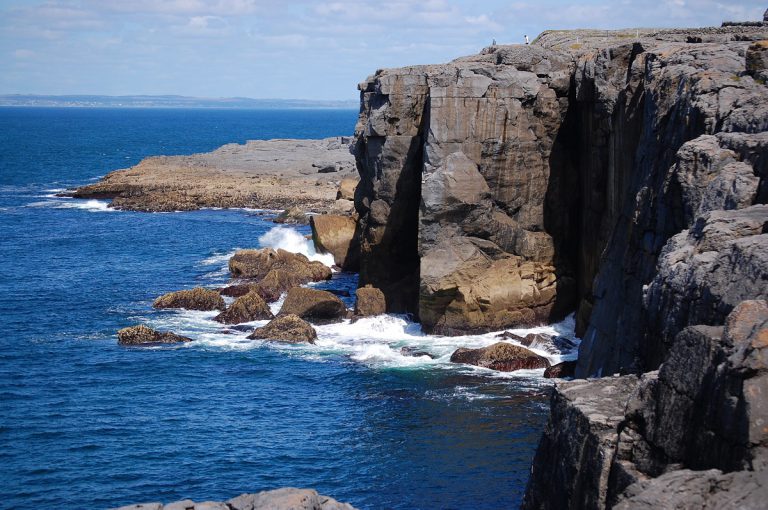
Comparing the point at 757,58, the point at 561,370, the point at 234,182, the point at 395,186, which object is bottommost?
the point at 561,370

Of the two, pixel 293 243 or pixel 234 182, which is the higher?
pixel 234 182

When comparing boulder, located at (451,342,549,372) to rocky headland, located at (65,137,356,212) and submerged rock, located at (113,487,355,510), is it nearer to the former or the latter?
submerged rock, located at (113,487,355,510)

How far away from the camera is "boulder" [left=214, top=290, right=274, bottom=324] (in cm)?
4991

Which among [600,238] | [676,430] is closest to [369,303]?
[600,238]

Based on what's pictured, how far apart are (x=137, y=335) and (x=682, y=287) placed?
1212 inches

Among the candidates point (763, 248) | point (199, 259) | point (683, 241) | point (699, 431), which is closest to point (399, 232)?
point (199, 259)

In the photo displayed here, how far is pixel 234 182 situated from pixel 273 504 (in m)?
86.6

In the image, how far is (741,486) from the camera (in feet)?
45.5

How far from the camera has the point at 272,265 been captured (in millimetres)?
60906

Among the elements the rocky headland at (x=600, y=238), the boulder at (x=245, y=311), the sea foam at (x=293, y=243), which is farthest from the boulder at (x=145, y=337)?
the sea foam at (x=293, y=243)

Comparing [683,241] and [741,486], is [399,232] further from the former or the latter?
[741,486]

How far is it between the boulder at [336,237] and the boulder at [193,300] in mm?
12339

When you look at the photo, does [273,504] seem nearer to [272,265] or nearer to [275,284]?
[275,284]

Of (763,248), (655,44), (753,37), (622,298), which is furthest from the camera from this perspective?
(655,44)
